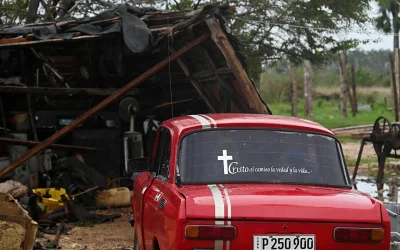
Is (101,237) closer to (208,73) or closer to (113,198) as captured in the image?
(113,198)

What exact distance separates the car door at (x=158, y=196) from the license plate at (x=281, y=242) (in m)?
0.75

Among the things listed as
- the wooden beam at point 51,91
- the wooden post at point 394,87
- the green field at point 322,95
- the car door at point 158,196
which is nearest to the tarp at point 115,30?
the wooden beam at point 51,91

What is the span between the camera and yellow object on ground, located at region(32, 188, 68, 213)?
1276 centimetres

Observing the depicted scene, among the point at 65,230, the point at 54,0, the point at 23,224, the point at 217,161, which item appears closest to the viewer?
the point at 217,161

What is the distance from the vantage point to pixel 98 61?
15078mm

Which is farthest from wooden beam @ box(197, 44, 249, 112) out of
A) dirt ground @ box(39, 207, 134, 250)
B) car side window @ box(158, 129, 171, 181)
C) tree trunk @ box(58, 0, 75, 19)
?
tree trunk @ box(58, 0, 75, 19)

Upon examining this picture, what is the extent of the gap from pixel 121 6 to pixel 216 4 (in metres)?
2.85

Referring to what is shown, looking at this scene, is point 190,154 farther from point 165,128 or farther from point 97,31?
point 97,31

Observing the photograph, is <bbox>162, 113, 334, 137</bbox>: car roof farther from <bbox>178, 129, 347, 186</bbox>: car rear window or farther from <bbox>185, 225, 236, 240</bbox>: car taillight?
<bbox>185, 225, 236, 240</bbox>: car taillight

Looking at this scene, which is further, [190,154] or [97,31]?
[97,31]

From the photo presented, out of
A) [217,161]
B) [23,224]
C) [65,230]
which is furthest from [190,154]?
[65,230]

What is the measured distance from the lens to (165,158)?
6953 mm

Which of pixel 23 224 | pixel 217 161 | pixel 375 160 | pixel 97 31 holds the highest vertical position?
pixel 97 31

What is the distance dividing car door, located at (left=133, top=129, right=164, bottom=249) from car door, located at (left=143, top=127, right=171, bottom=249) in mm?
30
